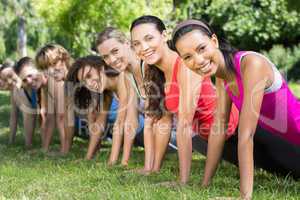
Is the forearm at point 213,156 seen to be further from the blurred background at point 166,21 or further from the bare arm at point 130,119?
the blurred background at point 166,21

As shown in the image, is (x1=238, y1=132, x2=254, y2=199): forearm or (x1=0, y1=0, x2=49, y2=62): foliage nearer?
(x1=238, y1=132, x2=254, y2=199): forearm

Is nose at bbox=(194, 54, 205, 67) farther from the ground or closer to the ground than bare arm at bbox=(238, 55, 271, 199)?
farther from the ground

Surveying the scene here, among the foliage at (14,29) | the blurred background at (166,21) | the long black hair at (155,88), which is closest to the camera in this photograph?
the long black hair at (155,88)

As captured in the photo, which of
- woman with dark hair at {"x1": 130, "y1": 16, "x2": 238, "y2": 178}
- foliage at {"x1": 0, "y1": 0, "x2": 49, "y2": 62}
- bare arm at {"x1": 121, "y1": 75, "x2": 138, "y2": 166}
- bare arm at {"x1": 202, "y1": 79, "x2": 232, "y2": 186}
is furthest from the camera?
foliage at {"x1": 0, "y1": 0, "x2": 49, "y2": 62}

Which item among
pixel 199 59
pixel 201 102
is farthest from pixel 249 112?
pixel 201 102

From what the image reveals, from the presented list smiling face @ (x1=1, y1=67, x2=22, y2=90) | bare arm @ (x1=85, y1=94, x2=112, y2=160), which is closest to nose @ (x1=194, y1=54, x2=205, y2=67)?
bare arm @ (x1=85, y1=94, x2=112, y2=160)

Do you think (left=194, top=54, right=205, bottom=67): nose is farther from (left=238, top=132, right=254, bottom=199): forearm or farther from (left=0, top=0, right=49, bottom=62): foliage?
(left=0, top=0, right=49, bottom=62): foliage

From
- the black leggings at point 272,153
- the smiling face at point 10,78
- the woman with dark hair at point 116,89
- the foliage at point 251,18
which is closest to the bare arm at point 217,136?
the black leggings at point 272,153

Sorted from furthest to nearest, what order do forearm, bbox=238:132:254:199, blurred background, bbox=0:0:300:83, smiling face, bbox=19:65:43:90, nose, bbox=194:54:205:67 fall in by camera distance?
blurred background, bbox=0:0:300:83 < smiling face, bbox=19:65:43:90 < nose, bbox=194:54:205:67 < forearm, bbox=238:132:254:199

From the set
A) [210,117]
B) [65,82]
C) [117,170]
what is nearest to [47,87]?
[65,82]

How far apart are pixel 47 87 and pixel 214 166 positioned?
2.98 m

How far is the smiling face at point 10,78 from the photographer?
20.8 ft

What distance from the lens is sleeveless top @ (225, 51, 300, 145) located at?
3.32 m

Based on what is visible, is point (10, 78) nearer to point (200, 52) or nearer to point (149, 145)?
point (149, 145)
